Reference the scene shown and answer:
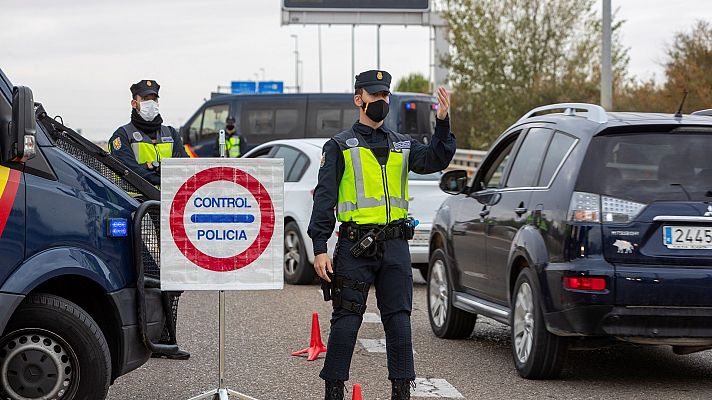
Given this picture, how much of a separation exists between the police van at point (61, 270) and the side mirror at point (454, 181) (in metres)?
3.56

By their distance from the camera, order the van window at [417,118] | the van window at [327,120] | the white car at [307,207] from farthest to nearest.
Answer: the van window at [327,120] < the van window at [417,118] < the white car at [307,207]

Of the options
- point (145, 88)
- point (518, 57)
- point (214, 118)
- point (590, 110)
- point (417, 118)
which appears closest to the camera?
point (590, 110)

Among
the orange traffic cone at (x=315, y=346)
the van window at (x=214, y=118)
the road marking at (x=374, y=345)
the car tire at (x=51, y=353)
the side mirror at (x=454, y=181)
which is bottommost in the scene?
the road marking at (x=374, y=345)

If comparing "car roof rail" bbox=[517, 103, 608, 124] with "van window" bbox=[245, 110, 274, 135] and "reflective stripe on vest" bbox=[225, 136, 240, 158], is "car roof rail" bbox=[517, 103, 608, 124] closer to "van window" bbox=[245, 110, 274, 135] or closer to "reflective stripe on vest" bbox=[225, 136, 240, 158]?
"reflective stripe on vest" bbox=[225, 136, 240, 158]

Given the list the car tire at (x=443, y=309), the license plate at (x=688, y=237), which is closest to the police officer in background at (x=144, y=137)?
the car tire at (x=443, y=309)

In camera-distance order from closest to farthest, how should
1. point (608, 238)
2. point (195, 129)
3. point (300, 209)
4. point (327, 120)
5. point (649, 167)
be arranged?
1. point (608, 238)
2. point (649, 167)
3. point (300, 209)
4. point (195, 129)
5. point (327, 120)

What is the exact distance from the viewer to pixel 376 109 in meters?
6.95

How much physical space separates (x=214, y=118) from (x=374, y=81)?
27.7 meters

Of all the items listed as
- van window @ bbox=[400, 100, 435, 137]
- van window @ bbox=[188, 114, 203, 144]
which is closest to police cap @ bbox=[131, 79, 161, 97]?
van window @ bbox=[400, 100, 435, 137]

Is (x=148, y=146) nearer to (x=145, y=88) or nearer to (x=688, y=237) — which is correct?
(x=145, y=88)

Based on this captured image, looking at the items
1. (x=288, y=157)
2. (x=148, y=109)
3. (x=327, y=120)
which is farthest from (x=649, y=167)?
(x=327, y=120)

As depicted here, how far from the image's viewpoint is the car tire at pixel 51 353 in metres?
6.13

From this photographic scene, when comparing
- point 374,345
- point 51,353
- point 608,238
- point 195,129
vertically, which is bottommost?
point 374,345

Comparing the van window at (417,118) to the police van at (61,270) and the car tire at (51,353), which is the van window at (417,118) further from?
the car tire at (51,353)
